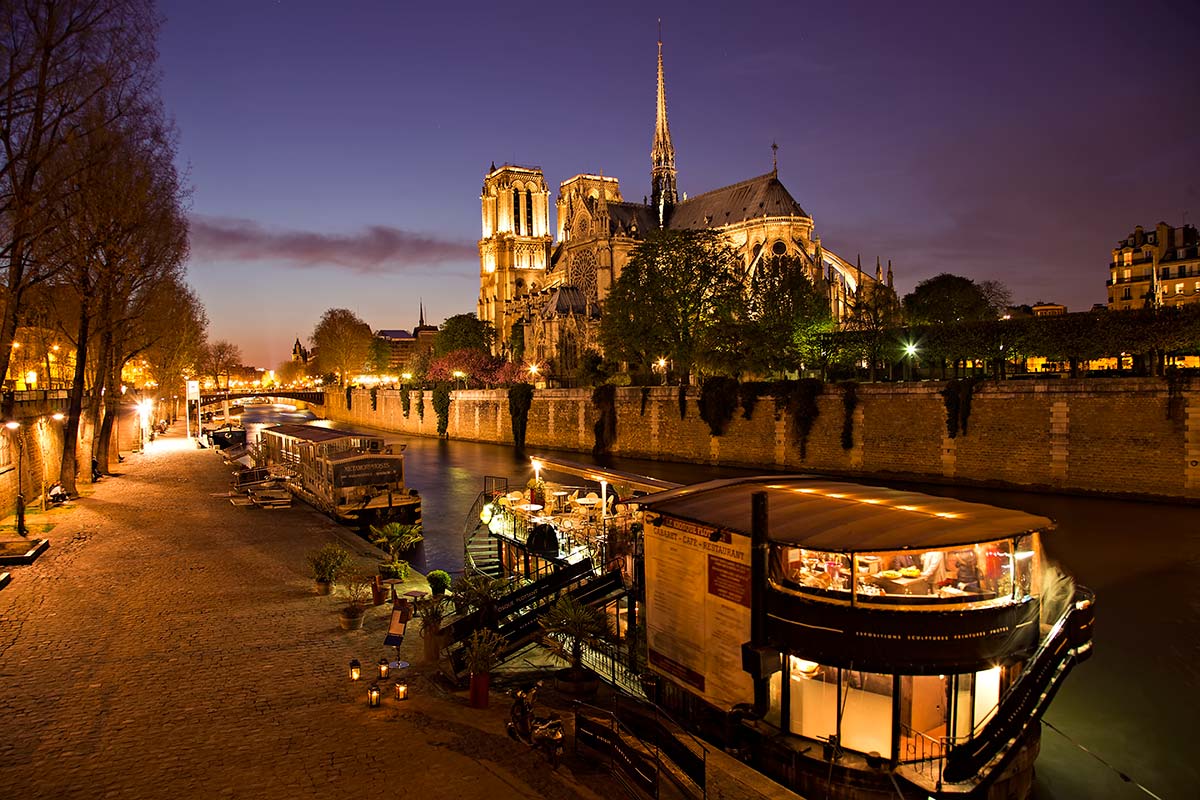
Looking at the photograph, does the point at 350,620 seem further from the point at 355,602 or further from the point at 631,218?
the point at 631,218

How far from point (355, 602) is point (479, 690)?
3.54m

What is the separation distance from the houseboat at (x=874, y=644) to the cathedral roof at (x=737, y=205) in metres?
61.6

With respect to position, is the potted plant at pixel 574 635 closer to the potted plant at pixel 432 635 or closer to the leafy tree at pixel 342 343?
the potted plant at pixel 432 635

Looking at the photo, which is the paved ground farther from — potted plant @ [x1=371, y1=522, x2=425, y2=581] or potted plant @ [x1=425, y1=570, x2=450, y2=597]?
potted plant @ [x1=371, y1=522, x2=425, y2=581]

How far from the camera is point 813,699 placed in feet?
25.2

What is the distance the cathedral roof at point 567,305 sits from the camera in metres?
66.4

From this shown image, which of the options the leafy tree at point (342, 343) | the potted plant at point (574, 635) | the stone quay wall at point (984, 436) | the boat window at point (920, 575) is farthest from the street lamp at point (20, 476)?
the leafy tree at point (342, 343)

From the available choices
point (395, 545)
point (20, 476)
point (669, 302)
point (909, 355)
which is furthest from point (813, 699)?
point (669, 302)

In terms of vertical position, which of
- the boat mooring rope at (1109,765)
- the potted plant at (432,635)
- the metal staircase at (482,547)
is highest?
the potted plant at (432,635)

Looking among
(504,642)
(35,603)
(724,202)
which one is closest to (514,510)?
(504,642)

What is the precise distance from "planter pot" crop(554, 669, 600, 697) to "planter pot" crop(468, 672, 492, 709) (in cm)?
110

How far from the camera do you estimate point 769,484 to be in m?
10.0

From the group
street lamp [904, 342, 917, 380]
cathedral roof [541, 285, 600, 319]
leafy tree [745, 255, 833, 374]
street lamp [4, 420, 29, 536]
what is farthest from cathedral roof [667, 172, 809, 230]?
street lamp [4, 420, 29, 536]

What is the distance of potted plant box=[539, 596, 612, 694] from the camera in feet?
29.9
